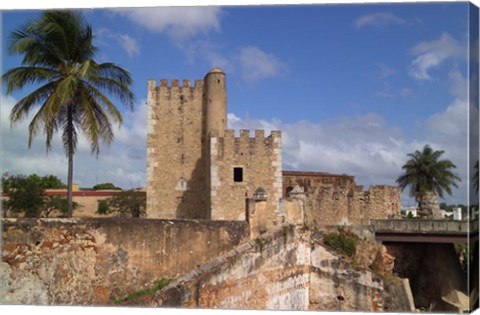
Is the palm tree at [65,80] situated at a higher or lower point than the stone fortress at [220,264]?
higher

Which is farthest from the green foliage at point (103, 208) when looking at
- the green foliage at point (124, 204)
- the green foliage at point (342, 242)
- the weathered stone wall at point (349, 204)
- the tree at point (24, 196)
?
the green foliage at point (342, 242)

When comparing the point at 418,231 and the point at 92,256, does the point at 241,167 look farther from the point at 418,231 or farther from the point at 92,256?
the point at 92,256

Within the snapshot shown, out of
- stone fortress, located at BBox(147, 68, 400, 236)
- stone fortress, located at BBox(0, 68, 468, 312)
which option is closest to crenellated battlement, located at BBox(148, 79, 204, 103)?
stone fortress, located at BBox(147, 68, 400, 236)

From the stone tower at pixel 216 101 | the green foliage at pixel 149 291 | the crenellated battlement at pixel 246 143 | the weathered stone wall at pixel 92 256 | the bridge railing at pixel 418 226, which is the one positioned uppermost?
the stone tower at pixel 216 101

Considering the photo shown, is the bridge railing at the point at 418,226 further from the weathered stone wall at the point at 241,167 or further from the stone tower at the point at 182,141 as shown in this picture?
the stone tower at the point at 182,141

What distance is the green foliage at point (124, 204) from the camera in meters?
30.9

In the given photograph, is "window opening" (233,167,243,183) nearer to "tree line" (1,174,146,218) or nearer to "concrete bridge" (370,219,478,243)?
"concrete bridge" (370,219,478,243)

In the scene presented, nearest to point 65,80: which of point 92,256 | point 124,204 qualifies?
point 92,256

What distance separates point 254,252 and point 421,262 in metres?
5.89

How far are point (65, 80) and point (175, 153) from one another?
1022 centimetres

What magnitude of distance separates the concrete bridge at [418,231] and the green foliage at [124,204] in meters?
18.1

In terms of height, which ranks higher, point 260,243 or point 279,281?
point 260,243

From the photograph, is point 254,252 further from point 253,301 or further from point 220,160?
point 220,160

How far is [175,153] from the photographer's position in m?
22.0
